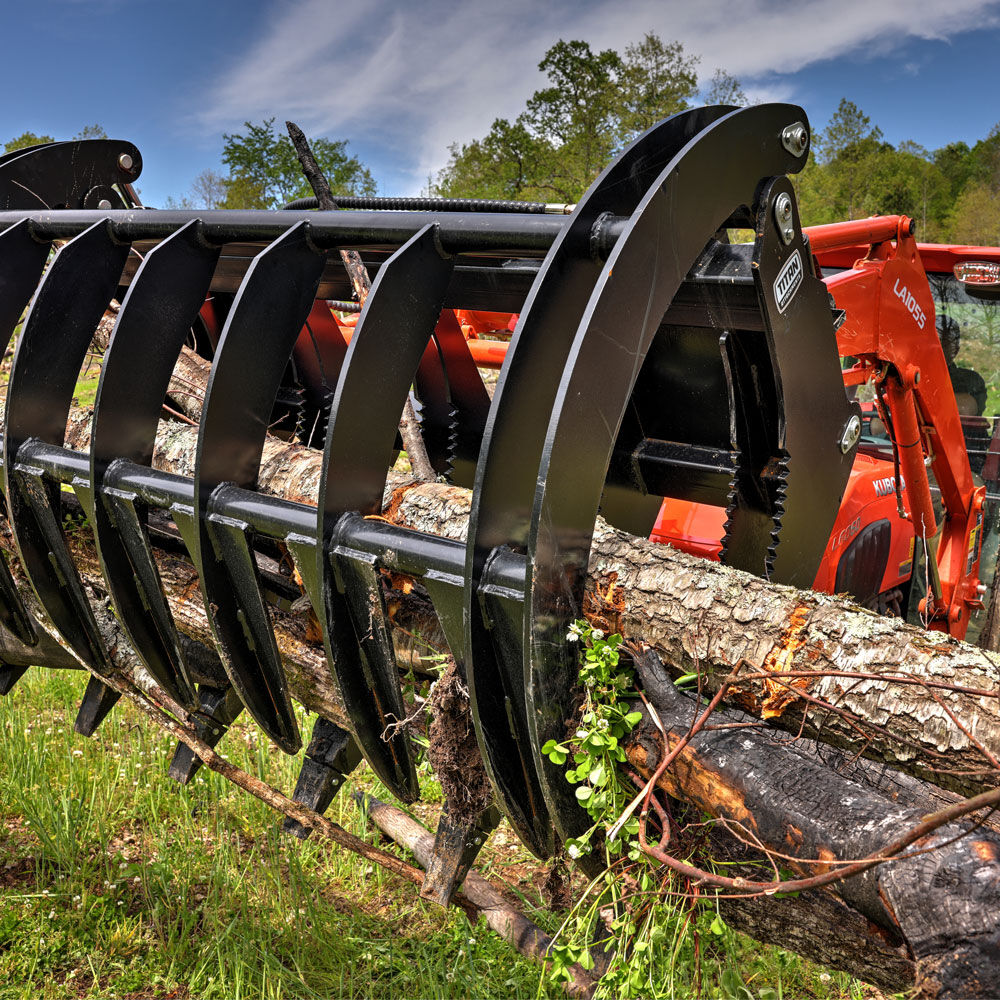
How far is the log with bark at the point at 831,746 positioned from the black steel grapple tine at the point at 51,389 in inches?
59.8

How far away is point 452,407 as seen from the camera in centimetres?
338

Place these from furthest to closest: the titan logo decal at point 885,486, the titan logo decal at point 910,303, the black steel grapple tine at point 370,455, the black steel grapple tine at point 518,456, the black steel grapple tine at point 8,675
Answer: the titan logo decal at point 885,486 → the black steel grapple tine at point 8,675 → the titan logo decal at point 910,303 → the black steel grapple tine at point 370,455 → the black steel grapple tine at point 518,456

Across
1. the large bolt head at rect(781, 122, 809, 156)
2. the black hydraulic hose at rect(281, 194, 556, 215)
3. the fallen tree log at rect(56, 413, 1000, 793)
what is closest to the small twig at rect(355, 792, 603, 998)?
the fallen tree log at rect(56, 413, 1000, 793)

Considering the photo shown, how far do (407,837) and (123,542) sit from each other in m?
1.94

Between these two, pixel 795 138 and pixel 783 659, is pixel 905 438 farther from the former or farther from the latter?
pixel 783 659

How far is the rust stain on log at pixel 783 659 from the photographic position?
1.68 meters

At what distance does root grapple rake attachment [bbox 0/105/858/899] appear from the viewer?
1600 millimetres

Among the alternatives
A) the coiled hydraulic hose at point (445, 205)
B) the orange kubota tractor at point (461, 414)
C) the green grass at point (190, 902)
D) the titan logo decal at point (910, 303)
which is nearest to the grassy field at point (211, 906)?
the green grass at point (190, 902)

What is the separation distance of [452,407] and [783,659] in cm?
192

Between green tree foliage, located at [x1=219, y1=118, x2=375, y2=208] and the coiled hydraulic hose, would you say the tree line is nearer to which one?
green tree foliage, located at [x1=219, y1=118, x2=375, y2=208]

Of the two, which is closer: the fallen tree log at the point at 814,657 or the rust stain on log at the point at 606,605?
the fallen tree log at the point at 814,657

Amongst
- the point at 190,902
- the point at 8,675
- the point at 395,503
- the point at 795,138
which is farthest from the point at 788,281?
the point at 190,902

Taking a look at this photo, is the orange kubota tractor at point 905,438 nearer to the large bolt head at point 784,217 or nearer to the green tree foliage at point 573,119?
Result: the large bolt head at point 784,217

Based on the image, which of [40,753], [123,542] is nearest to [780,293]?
[123,542]
